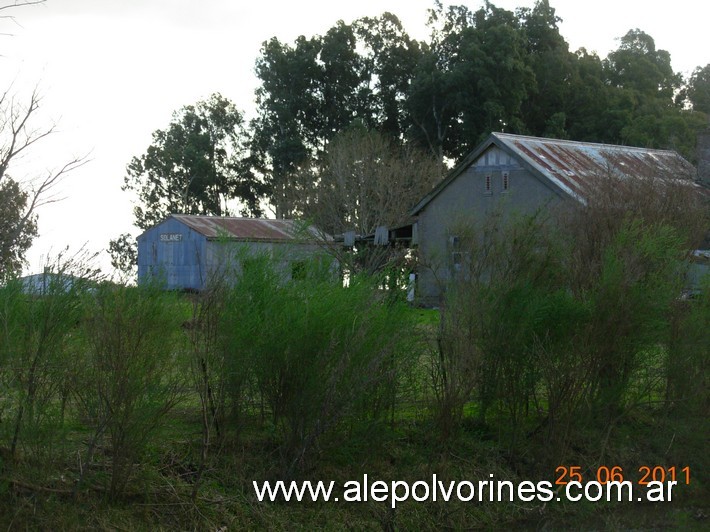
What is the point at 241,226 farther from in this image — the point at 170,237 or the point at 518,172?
the point at 518,172

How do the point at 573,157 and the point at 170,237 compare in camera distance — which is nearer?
the point at 573,157

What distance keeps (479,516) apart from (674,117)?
99.7 feet

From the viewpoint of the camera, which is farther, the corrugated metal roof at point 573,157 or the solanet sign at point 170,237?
the solanet sign at point 170,237

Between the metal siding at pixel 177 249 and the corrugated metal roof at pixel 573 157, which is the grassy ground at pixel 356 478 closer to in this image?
the corrugated metal roof at pixel 573 157

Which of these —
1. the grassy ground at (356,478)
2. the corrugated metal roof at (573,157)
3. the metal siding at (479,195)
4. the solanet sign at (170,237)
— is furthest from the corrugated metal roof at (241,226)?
the grassy ground at (356,478)

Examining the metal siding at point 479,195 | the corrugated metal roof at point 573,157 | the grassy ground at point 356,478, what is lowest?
the grassy ground at point 356,478

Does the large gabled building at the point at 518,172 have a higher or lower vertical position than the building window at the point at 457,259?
higher

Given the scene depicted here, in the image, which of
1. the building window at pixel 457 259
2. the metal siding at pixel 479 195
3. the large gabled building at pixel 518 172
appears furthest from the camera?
the metal siding at pixel 479 195

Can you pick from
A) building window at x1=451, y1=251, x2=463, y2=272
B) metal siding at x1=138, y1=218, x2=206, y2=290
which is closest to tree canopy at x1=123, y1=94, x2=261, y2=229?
metal siding at x1=138, y1=218, x2=206, y2=290

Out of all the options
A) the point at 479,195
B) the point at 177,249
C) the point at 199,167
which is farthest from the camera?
the point at 199,167

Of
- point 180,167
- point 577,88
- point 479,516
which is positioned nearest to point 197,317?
point 479,516

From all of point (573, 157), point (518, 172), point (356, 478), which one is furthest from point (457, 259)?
point (573, 157)

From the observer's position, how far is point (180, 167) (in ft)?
166

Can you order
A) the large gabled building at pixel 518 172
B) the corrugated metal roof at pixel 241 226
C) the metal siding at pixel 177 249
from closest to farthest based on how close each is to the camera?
the large gabled building at pixel 518 172
the corrugated metal roof at pixel 241 226
the metal siding at pixel 177 249
